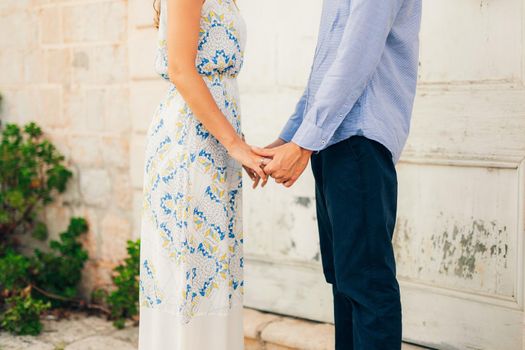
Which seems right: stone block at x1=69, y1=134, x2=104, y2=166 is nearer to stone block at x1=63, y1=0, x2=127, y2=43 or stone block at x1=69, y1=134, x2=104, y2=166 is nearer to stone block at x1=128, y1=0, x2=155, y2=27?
stone block at x1=63, y1=0, x2=127, y2=43

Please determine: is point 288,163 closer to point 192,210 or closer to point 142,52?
point 192,210

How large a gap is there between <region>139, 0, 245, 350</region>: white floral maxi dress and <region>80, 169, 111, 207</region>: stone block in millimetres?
1945

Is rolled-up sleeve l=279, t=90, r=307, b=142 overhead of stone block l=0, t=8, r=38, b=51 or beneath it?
beneath

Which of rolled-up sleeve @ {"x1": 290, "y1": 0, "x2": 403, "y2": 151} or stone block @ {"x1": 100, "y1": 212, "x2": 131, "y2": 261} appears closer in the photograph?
rolled-up sleeve @ {"x1": 290, "y1": 0, "x2": 403, "y2": 151}

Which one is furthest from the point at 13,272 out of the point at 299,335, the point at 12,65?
the point at 299,335

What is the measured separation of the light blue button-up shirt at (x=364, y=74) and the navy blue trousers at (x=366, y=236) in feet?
0.22

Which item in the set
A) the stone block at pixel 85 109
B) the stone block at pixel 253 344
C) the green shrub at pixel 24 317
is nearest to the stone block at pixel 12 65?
the stone block at pixel 85 109

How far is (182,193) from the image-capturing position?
216 cm

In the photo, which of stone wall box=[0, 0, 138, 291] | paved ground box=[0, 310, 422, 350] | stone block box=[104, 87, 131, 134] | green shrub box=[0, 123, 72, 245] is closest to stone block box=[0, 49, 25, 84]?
stone wall box=[0, 0, 138, 291]

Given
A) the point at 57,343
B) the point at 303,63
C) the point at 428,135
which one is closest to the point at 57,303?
the point at 57,343

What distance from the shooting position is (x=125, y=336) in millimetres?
3717

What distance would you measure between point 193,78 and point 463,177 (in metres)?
1.36

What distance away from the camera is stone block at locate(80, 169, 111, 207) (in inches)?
164

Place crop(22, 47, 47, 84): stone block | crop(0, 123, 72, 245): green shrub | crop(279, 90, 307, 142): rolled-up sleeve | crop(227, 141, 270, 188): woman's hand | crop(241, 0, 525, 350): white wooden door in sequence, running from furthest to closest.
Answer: crop(22, 47, 47, 84): stone block
crop(0, 123, 72, 245): green shrub
crop(241, 0, 525, 350): white wooden door
crop(279, 90, 307, 142): rolled-up sleeve
crop(227, 141, 270, 188): woman's hand
